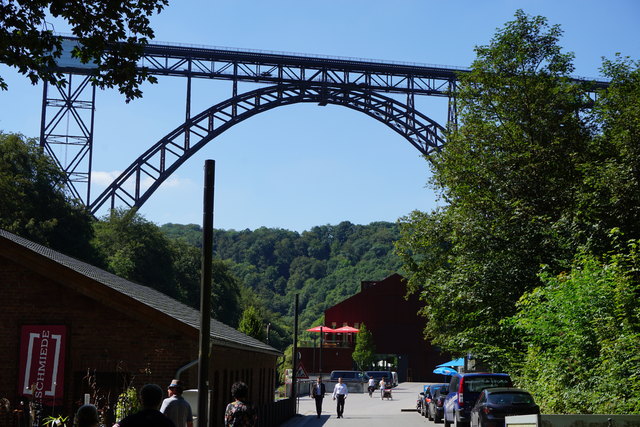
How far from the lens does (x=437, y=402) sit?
3138 centimetres

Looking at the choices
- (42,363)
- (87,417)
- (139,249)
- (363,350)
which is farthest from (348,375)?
(87,417)

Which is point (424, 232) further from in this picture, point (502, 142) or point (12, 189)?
point (12, 189)

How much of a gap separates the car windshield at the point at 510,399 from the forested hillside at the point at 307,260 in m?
125

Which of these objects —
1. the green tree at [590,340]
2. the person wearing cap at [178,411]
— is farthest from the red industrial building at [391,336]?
the person wearing cap at [178,411]

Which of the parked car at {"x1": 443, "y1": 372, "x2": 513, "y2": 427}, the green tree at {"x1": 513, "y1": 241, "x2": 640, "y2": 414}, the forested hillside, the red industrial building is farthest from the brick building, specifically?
the forested hillside

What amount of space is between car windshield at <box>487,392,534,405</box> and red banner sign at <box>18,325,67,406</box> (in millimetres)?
9914

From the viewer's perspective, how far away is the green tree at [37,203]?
52.9 metres

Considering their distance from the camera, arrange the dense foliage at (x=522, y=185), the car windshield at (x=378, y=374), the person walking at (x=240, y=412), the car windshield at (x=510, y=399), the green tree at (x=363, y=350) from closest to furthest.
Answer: the person walking at (x=240, y=412)
the car windshield at (x=510, y=399)
the dense foliage at (x=522, y=185)
the car windshield at (x=378, y=374)
the green tree at (x=363, y=350)

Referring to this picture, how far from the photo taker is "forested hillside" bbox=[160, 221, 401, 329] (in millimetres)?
156750

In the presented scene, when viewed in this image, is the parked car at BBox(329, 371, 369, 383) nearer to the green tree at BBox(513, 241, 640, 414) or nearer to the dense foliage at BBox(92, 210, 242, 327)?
the dense foliage at BBox(92, 210, 242, 327)

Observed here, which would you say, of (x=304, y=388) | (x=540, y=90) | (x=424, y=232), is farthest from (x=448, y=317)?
(x=304, y=388)

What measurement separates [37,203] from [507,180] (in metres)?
36.0

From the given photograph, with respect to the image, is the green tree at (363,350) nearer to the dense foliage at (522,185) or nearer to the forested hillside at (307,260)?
the dense foliage at (522,185)

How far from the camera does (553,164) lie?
97.1 feet
